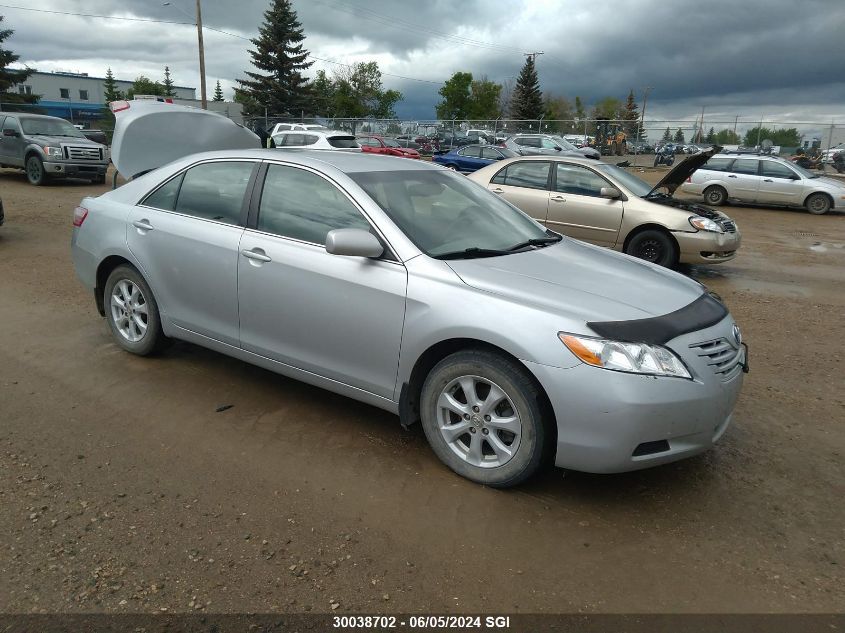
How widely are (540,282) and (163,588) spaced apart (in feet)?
7.25

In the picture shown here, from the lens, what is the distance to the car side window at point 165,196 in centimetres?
470

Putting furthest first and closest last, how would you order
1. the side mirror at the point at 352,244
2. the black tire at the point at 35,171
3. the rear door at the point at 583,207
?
the black tire at the point at 35,171
the rear door at the point at 583,207
the side mirror at the point at 352,244

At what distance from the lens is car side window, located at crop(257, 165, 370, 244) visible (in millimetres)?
3869

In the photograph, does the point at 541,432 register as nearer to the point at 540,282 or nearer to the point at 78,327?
the point at 540,282

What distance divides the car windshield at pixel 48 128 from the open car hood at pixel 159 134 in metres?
13.0

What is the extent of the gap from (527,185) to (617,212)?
1.52m

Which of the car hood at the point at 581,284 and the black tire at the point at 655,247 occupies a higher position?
the car hood at the point at 581,284

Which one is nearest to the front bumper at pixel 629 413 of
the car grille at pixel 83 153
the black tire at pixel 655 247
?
the black tire at pixel 655 247

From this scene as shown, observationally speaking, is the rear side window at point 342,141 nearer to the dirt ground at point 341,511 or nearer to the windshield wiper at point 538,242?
the dirt ground at point 341,511

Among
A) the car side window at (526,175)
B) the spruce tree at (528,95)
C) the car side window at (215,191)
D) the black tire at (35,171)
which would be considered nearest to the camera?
the car side window at (215,191)

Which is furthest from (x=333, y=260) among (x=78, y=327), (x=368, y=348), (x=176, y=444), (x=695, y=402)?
(x=78, y=327)

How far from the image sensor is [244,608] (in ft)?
8.24

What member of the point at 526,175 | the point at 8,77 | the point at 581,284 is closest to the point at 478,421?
the point at 581,284

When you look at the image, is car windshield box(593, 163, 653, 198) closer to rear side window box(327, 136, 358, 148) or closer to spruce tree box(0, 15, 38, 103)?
rear side window box(327, 136, 358, 148)
